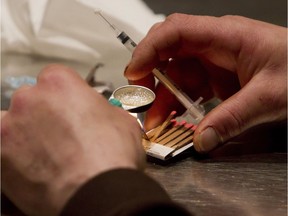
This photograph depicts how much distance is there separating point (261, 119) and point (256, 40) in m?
0.13

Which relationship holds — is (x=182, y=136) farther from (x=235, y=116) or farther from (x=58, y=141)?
(x=58, y=141)

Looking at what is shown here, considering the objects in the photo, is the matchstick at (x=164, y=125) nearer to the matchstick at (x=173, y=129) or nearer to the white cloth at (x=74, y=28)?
the matchstick at (x=173, y=129)

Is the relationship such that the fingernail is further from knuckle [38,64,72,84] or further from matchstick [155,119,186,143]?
knuckle [38,64,72,84]

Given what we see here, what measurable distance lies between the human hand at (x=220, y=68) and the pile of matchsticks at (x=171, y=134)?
24 mm

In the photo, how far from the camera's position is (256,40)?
0.84 meters

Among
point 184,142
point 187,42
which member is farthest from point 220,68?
point 184,142

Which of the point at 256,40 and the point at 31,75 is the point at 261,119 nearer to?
the point at 256,40

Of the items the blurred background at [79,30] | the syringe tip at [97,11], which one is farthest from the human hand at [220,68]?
the syringe tip at [97,11]

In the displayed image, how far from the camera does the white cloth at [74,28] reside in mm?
1109

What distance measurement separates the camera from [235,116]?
791 millimetres

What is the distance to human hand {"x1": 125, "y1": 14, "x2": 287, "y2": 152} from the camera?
796 millimetres

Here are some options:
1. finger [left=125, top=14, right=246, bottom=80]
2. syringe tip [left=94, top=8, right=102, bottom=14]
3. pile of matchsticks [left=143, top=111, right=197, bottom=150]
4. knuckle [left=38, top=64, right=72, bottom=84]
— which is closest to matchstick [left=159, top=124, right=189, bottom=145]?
pile of matchsticks [left=143, top=111, right=197, bottom=150]

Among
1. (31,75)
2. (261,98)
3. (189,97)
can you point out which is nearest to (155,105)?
(189,97)

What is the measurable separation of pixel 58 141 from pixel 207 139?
303 millimetres
